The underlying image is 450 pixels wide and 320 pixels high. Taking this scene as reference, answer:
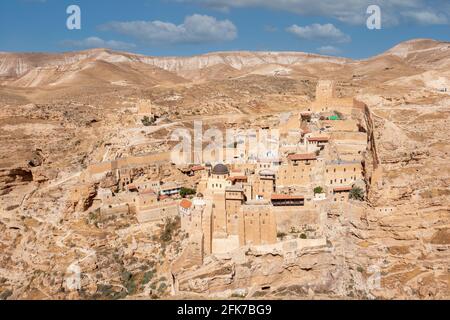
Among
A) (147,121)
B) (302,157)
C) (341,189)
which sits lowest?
(341,189)

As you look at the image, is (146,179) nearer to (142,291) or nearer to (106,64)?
(142,291)

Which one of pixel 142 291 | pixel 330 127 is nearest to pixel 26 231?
pixel 142 291

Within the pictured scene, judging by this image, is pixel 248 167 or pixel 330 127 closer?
pixel 248 167

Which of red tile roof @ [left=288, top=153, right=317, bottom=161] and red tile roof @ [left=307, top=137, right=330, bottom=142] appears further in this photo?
red tile roof @ [left=307, top=137, right=330, bottom=142]

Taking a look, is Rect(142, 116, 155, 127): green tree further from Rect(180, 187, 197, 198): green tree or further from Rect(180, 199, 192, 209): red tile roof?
Rect(180, 199, 192, 209): red tile roof

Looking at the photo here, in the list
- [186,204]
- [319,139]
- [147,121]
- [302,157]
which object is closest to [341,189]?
[302,157]

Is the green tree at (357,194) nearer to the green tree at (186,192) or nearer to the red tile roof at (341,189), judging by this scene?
the red tile roof at (341,189)

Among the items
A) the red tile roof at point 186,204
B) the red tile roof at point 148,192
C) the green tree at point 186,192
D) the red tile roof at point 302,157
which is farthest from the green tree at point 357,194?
the red tile roof at point 148,192

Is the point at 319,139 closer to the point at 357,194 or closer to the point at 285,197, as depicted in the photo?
the point at 357,194

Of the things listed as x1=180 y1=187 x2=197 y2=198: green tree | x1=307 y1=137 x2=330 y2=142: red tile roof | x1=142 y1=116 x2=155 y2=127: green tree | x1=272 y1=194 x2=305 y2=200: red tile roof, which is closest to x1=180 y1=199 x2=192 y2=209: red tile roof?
x1=180 y1=187 x2=197 y2=198: green tree

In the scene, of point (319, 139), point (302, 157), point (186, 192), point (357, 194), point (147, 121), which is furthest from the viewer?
point (147, 121)

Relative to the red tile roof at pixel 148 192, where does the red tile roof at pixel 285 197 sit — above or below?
above
